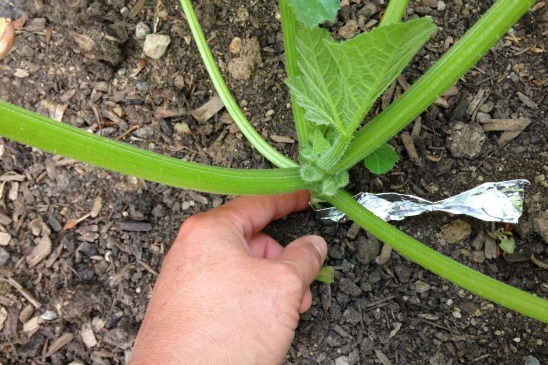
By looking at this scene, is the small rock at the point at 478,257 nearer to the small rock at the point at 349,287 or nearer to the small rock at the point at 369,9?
the small rock at the point at 349,287

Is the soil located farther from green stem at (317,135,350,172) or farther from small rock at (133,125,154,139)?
green stem at (317,135,350,172)

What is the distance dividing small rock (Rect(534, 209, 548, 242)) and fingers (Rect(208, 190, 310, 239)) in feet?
2.95

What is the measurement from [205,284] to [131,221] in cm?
75

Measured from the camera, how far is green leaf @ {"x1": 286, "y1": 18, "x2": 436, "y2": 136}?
134 centimetres

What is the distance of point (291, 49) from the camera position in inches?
77.0

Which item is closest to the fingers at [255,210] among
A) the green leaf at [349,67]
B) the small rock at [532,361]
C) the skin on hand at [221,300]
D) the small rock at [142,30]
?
the skin on hand at [221,300]

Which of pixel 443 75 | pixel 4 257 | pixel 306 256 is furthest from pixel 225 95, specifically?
pixel 4 257

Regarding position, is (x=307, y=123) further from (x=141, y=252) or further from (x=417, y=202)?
(x=141, y=252)

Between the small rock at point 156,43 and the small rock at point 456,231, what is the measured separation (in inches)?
55.5

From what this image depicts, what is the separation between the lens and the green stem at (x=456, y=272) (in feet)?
5.34

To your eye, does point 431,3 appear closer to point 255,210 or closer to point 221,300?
point 255,210

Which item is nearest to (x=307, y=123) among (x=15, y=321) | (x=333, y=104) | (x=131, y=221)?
(x=333, y=104)

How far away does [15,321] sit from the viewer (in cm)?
252

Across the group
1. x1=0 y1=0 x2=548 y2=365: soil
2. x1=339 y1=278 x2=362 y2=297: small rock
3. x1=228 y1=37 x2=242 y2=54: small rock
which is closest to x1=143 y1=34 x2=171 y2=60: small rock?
x1=0 y1=0 x2=548 y2=365: soil
